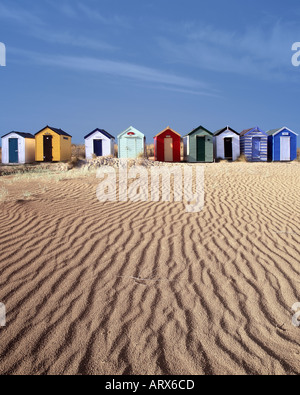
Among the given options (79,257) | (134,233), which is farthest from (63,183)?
(79,257)

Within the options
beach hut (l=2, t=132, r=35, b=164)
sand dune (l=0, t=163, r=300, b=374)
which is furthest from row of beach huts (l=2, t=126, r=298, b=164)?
sand dune (l=0, t=163, r=300, b=374)

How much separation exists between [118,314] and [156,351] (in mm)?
670

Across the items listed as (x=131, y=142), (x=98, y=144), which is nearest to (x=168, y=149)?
(x=131, y=142)

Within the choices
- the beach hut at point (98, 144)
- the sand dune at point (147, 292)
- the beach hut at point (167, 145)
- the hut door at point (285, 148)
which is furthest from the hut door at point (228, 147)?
the sand dune at point (147, 292)

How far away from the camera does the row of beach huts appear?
2330 cm

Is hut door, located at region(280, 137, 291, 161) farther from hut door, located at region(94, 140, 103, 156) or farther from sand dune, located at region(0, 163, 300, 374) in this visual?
sand dune, located at region(0, 163, 300, 374)

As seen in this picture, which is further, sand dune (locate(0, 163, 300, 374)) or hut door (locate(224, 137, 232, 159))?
hut door (locate(224, 137, 232, 159))

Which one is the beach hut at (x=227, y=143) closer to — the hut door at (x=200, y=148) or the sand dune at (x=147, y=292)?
the hut door at (x=200, y=148)

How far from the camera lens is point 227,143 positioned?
24406mm

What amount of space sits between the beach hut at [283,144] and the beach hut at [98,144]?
14.1 meters

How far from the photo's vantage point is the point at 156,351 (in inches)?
103

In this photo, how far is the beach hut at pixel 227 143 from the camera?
24109mm

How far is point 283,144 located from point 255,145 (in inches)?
104
